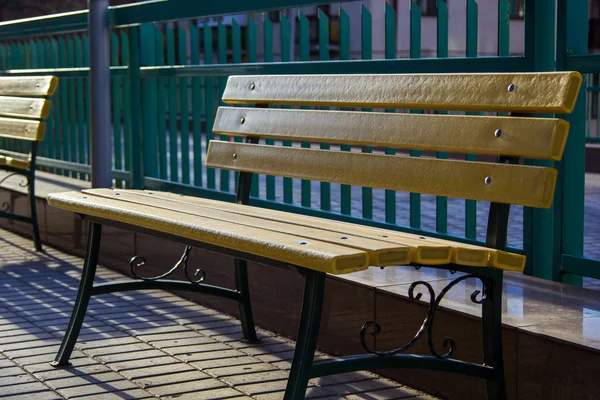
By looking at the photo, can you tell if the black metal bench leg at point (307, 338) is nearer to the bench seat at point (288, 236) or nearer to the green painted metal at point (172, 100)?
the bench seat at point (288, 236)

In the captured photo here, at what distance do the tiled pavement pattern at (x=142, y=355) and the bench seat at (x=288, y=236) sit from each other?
1.91 feet

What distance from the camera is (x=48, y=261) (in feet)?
21.2

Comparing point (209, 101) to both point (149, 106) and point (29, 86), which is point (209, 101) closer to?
point (149, 106)

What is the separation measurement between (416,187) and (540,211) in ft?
2.76

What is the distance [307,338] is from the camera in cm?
280

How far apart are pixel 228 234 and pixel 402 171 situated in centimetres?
64

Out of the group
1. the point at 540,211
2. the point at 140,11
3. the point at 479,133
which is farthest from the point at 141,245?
the point at 479,133

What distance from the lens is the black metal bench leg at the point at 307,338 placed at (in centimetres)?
278

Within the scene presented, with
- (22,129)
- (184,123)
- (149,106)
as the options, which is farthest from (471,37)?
(22,129)

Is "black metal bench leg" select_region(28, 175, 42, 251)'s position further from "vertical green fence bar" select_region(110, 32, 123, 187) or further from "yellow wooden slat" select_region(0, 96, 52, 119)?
"vertical green fence bar" select_region(110, 32, 123, 187)

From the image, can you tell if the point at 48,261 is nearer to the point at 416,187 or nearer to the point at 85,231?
the point at 85,231

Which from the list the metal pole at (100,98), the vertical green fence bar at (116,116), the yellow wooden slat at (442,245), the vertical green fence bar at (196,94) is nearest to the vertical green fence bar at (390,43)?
the yellow wooden slat at (442,245)

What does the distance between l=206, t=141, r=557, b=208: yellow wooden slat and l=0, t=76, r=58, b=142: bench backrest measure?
252cm

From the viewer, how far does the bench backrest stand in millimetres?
6652
